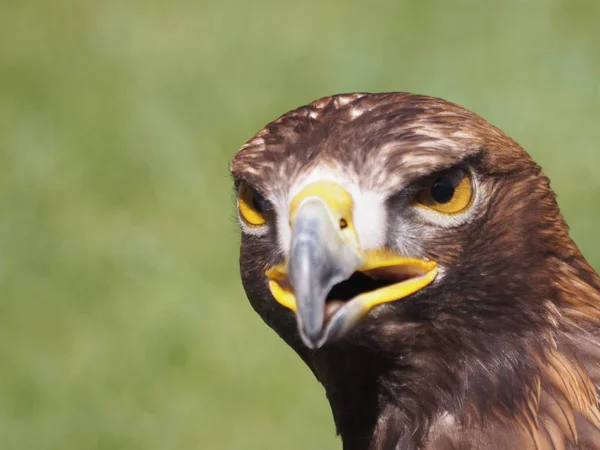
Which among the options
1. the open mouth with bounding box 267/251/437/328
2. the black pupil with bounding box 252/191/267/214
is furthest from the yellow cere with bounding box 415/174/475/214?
the black pupil with bounding box 252/191/267/214

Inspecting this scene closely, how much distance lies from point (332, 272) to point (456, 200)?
334mm

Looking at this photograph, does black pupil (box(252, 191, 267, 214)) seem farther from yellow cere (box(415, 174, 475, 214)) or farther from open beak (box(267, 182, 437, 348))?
yellow cere (box(415, 174, 475, 214))

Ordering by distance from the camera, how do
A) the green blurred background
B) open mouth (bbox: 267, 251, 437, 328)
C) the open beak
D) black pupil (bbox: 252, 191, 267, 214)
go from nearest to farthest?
the open beak → open mouth (bbox: 267, 251, 437, 328) → black pupil (bbox: 252, 191, 267, 214) → the green blurred background

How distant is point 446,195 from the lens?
7.11ft

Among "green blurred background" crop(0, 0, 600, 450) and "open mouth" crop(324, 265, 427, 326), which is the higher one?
"green blurred background" crop(0, 0, 600, 450)

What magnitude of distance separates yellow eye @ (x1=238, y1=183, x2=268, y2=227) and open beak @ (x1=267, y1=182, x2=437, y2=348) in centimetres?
14

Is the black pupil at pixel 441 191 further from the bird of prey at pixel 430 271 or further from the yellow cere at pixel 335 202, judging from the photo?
the yellow cere at pixel 335 202

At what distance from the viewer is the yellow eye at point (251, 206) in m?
2.30

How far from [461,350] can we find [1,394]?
3.47m

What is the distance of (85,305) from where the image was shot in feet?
18.4

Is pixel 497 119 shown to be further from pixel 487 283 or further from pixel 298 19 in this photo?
pixel 487 283

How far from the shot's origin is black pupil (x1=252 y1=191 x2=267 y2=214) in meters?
2.27

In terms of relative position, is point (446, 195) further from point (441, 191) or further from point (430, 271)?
point (430, 271)

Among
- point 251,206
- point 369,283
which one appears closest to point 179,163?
point 251,206
